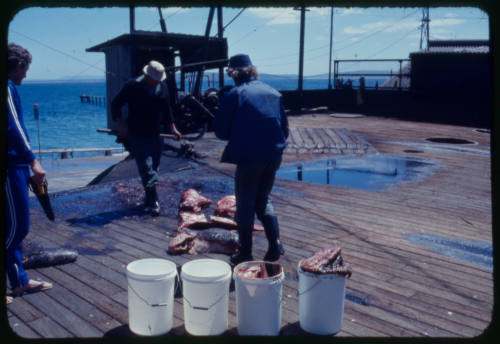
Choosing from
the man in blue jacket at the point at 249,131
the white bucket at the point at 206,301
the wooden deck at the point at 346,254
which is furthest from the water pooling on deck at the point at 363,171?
the white bucket at the point at 206,301

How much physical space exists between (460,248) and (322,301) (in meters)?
2.69

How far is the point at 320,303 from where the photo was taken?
3.24 metres

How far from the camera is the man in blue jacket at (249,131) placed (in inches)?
159

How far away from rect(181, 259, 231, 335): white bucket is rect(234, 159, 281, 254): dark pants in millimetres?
1082

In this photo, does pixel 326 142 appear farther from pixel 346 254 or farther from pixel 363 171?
pixel 346 254

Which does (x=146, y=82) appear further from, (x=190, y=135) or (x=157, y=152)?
(x=190, y=135)

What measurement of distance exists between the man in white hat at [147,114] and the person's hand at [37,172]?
2.43m

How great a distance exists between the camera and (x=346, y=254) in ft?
16.1

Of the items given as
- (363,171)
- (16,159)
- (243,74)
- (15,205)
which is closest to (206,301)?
(15,205)

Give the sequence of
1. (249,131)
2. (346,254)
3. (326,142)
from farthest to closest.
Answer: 1. (326,142)
2. (346,254)
3. (249,131)

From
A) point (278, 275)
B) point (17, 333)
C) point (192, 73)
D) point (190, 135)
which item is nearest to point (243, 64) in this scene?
point (278, 275)

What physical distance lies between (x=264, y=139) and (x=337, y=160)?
7.30m

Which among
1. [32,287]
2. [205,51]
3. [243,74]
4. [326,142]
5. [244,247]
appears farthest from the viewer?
[205,51]

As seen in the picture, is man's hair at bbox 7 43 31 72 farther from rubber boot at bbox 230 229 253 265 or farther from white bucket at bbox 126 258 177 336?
rubber boot at bbox 230 229 253 265
